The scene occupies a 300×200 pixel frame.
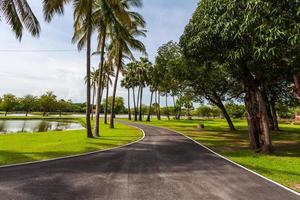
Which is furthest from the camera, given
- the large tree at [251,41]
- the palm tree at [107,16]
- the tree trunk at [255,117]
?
the palm tree at [107,16]

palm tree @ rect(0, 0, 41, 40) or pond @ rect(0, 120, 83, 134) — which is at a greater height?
palm tree @ rect(0, 0, 41, 40)

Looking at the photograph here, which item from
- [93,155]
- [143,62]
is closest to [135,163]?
[93,155]

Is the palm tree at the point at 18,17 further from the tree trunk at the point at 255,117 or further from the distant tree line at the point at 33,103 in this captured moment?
the distant tree line at the point at 33,103

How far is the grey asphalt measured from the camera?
9.02m

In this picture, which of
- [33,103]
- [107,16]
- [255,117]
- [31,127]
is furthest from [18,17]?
[33,103]

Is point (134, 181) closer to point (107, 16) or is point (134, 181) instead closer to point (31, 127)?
point (107, 16)

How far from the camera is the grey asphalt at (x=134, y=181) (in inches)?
355

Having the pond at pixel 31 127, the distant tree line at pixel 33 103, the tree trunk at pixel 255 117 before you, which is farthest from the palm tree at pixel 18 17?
the distant tree line at pixel 33 103

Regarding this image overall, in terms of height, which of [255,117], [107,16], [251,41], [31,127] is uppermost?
[107,16]

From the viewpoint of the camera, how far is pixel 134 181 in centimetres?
1078

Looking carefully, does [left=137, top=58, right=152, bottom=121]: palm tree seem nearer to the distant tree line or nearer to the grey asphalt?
the distant tree line

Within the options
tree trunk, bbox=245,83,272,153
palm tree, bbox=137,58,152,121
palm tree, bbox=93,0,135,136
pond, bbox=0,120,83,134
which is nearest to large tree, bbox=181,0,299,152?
tree trunk, bbox=245,83,272,153

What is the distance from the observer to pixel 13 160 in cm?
1485

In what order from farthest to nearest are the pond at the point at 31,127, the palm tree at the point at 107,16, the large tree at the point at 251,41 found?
the pond at the point at 31,127, the palm tree at the point at 107,16, the large tree at the point at 251,41
